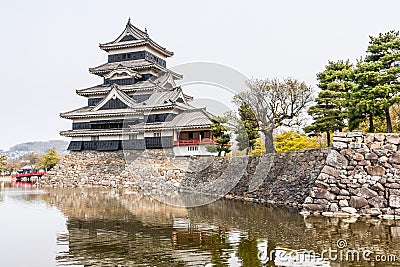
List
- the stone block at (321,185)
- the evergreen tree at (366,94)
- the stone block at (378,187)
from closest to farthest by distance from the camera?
the stone block at (378,187), the stone block at (321,185), the evergreen tree at (366,94)

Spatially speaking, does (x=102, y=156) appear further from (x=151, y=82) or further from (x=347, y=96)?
(x=347, y=96)

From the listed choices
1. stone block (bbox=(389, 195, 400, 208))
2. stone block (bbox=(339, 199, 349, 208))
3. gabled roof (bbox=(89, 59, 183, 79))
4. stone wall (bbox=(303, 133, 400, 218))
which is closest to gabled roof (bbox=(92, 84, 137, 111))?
gabled roof (bbox=(89, 59, 183, 79))

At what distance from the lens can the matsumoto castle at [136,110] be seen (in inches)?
1088

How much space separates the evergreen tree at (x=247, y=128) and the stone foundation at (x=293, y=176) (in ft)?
6.06

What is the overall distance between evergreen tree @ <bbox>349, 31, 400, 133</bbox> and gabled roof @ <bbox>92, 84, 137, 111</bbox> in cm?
1926

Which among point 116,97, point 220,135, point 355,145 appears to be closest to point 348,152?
point 355,145

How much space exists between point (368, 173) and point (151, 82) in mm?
22214

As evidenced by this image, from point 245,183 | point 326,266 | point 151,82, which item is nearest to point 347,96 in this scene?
point 245,183

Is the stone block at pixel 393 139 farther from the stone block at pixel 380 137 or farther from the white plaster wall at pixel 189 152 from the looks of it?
the white plaster wall at pixel 189 152

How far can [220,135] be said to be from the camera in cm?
2398

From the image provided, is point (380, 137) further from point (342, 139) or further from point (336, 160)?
point (336, 160)

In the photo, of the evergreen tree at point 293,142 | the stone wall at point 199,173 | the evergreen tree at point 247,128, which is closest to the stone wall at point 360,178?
the stone wall at point 199,173

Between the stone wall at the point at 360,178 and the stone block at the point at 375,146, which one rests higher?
the stone block at the point at 375,146

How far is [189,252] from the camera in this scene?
770cm
